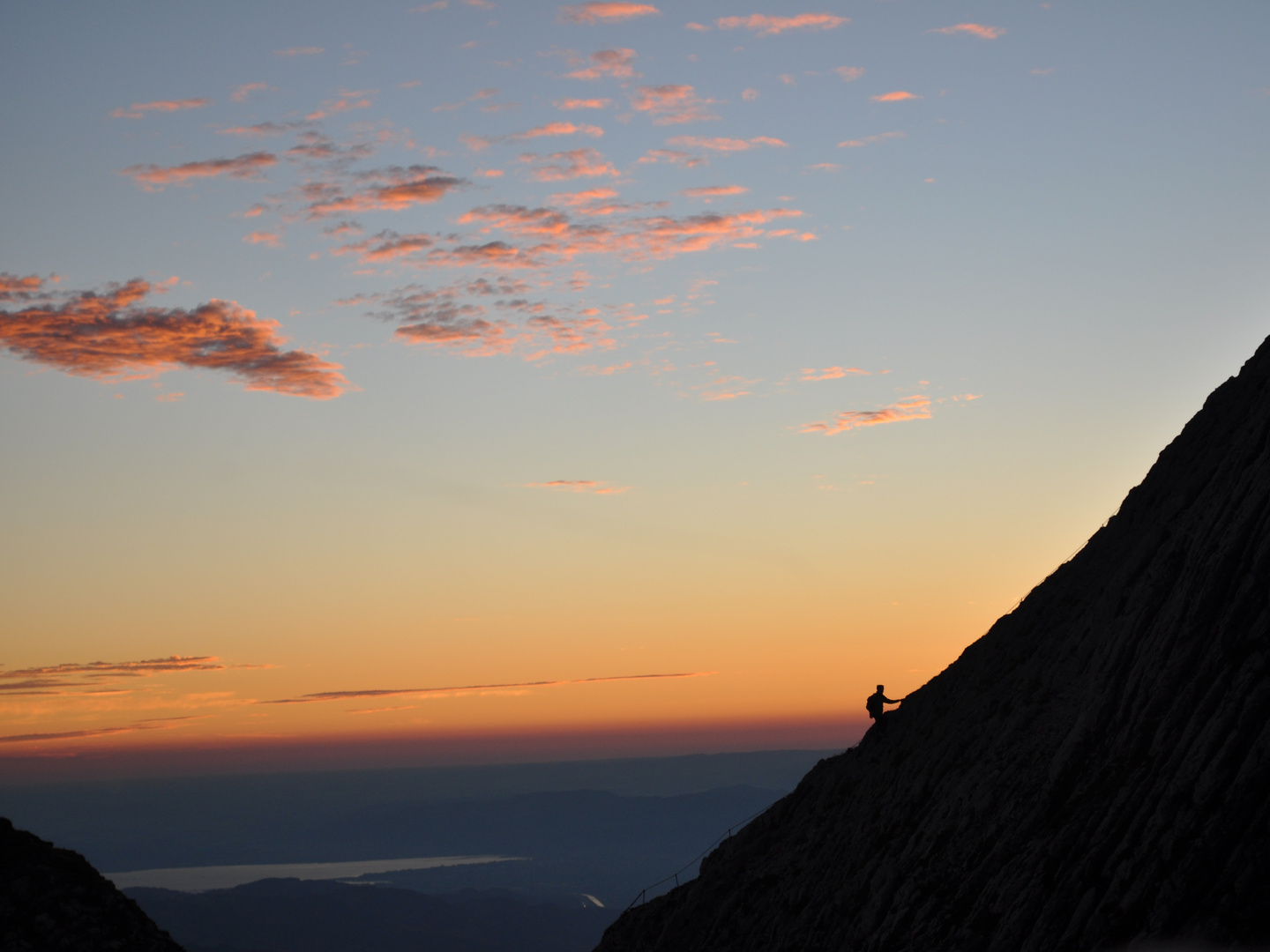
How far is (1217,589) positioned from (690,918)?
998 inches

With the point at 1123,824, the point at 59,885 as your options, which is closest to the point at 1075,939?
the point at 1123,824

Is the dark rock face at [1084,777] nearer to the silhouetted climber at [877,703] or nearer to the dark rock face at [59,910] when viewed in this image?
the silhouetted climber at [877,703]

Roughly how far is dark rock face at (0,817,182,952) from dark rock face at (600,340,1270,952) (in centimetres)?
2202

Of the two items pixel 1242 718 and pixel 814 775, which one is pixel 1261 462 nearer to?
pixel 1242 718

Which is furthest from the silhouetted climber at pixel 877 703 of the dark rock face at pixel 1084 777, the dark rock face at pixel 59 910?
the dark rock face at pixel 59 910

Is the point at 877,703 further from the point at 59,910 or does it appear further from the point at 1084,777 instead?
the point at 59,910

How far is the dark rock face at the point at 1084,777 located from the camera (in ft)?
60.7

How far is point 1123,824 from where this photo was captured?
20734 mm

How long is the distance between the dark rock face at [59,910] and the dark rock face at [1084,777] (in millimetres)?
22024

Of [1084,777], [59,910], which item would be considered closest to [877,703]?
[1084,777]

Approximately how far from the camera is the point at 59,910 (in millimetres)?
42125

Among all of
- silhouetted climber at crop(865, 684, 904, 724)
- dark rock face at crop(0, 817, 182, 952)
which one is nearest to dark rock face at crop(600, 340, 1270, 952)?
silhouetted climber at crop(865, 684, 904, 724)

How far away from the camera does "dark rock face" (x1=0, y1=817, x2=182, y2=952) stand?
40969 millimetres

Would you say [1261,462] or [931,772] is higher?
[1261,462]
